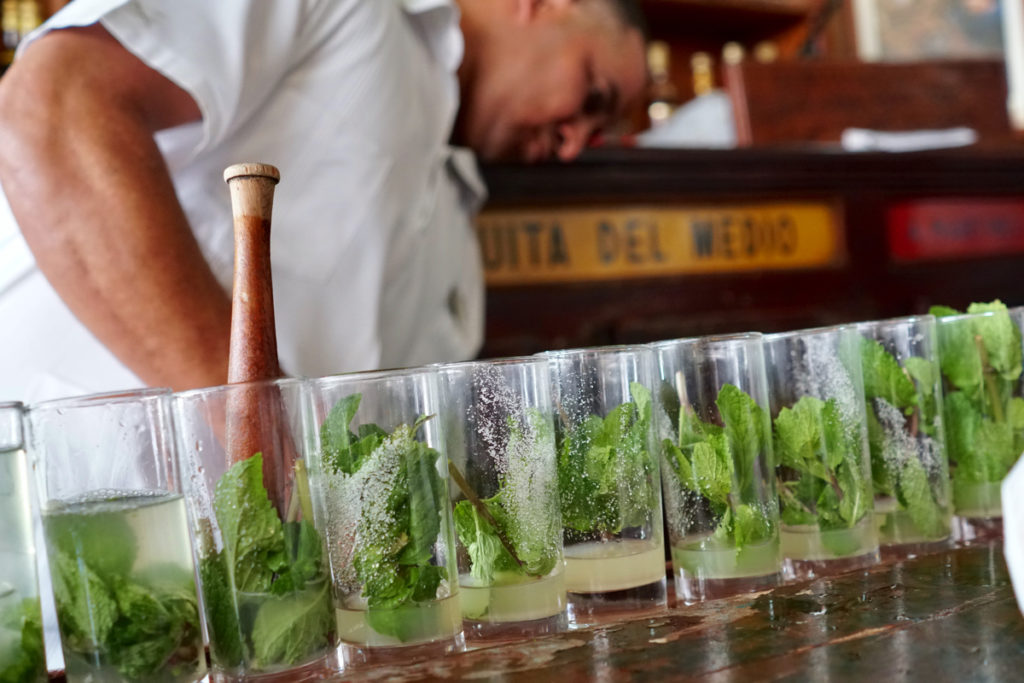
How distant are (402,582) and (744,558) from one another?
242 millimetres

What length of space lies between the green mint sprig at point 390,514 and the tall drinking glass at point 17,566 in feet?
0.57

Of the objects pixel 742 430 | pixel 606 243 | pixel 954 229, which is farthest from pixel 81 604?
pixel 954 229

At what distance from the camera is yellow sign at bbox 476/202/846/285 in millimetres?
1835

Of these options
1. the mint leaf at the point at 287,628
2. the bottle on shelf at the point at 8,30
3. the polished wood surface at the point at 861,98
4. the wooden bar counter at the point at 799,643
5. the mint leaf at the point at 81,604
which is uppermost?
the bottle on shelf at the point at 8,30

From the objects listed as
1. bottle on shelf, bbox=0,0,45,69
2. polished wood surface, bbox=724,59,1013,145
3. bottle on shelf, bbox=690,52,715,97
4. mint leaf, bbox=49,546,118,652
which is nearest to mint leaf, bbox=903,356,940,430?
mint leaf, bbox=49,546,118,652

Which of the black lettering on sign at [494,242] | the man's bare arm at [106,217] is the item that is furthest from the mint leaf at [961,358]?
the black lettering on sign at [494,242]

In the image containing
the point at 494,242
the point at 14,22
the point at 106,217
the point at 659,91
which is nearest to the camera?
the point at 106,217

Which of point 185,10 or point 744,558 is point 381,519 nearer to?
point 744,558

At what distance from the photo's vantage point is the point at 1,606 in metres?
0.54

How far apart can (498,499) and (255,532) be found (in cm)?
14

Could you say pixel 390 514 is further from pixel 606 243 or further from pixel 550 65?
pixel 606 243

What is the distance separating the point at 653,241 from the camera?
6.54 feet

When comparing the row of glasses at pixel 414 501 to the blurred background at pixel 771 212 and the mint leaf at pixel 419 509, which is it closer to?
the mint leaf at pixel 419 509

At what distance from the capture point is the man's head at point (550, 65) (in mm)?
1587
